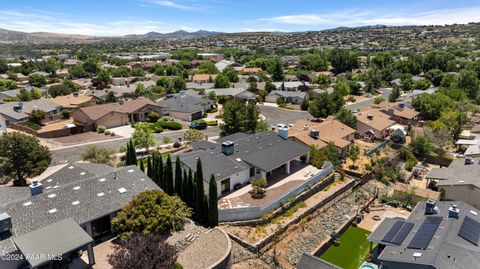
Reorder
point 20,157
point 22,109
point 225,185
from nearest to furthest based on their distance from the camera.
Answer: point 20,157
point 225,185
point 22,109

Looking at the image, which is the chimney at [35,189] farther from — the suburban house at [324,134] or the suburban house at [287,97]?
the suburban house at [287,97]

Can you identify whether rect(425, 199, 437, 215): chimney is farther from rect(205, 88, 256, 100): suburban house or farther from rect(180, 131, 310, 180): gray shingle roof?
rect(205, 88, 256, 100): suburban house

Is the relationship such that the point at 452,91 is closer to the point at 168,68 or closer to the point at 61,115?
the point at 61,115

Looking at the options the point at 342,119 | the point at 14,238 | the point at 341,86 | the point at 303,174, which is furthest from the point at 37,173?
the point at 341,86

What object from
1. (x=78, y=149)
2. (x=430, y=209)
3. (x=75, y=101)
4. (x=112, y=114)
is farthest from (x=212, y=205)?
(x=75, y=101)

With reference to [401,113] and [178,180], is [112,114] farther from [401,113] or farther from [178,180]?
[401,113]
